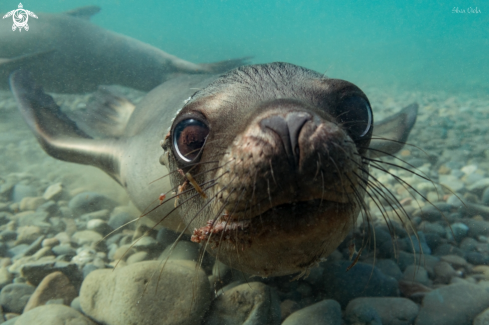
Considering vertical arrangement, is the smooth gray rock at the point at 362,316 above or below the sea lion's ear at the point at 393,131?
below

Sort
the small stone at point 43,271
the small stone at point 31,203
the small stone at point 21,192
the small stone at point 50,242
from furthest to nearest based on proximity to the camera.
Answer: the small stone at point 21,192 < the small stone at point 31,203 < the small stone at point 50,242 < the small stone at point 43,271

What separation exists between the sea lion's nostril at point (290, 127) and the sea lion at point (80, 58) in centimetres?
691

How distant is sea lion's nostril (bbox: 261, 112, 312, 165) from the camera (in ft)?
3.39

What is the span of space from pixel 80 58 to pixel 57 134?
4322 mm

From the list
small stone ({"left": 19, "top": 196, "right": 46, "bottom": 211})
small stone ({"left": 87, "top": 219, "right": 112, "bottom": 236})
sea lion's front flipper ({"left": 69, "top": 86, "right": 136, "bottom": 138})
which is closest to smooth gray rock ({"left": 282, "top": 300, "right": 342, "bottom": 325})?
small stone ({"left": 87, "top": 219, "right": 112, "bottom": 236})

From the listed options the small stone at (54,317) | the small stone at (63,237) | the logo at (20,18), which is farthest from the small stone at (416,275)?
the logo at (20,18)

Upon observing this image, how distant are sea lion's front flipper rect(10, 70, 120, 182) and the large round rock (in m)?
1.64

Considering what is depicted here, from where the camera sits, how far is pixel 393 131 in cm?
362

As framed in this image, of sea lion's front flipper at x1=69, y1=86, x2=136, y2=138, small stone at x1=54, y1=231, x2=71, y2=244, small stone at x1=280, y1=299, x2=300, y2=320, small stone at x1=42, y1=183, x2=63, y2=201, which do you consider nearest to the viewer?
small stone at x1=280, y1=299, x2=300, y2=320

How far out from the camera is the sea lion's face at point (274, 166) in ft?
3.45

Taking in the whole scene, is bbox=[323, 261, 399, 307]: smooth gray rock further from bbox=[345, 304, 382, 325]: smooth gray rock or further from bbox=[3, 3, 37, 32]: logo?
bbox=[3, 3, 37, 32]: logo

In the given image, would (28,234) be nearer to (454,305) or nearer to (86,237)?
(86,237)

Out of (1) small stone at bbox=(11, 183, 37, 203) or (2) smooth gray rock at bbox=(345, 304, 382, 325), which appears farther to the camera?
(1) small stone at bbox=(11, 183, 37, 203)

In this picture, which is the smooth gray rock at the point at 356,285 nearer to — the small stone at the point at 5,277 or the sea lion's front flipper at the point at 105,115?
the small stone at the point at 5,277
